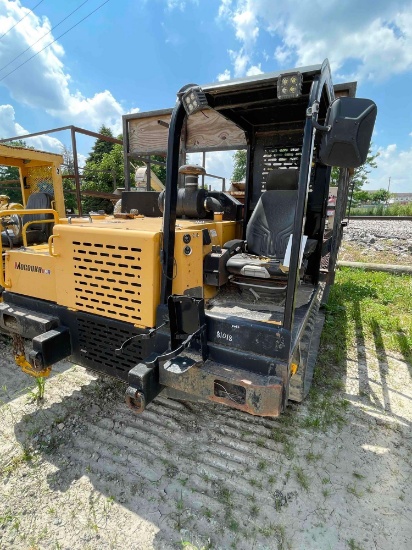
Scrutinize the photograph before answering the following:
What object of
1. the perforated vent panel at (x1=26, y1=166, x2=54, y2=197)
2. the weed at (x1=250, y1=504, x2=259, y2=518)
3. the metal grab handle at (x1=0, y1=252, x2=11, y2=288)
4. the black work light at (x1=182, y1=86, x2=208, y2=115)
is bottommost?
the weed at (x1=250, y1=504, x2=259, y2=518)

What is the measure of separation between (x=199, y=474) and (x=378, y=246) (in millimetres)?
10338

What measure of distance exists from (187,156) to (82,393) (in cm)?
433

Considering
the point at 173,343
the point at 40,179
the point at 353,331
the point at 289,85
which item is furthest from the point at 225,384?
the point at 40,179

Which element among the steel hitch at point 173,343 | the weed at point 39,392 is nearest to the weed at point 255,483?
the steel hitch at point 173,343

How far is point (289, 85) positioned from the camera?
72.2 inches

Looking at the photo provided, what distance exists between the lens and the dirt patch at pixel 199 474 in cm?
180

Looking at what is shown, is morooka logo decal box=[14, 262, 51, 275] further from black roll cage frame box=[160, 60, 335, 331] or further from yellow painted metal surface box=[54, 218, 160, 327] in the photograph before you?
black roll cage frame box=[160, 60, 335, 331]

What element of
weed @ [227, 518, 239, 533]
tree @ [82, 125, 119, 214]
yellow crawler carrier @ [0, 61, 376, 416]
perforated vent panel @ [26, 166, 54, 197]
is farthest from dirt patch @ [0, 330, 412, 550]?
tree @ [82, 125, 119, 214]

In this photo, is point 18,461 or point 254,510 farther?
point 18,461

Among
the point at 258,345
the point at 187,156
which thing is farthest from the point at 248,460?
the point at 187,156

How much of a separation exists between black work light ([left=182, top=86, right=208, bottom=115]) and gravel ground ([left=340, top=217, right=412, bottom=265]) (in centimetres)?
844

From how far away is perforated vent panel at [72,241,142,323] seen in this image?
89.2 inches

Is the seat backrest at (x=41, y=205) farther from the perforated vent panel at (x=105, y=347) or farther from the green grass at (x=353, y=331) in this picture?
the green grass at (x=353, y=331)

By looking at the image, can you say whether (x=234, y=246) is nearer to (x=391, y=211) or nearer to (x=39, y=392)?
(x=39, y=392)
